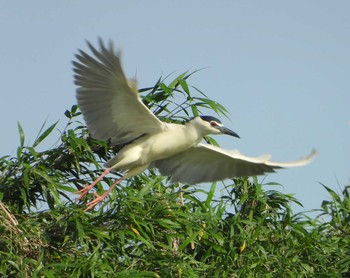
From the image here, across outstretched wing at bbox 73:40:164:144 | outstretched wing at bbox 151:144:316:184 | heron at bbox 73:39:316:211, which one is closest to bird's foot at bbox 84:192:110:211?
heron at bbox 73:39:316:211

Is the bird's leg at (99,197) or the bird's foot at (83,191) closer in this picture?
the bird's leg at (99,197)

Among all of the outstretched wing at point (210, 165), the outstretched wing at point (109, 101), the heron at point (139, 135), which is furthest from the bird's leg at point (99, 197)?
the outstretched wing at point (210, 165)

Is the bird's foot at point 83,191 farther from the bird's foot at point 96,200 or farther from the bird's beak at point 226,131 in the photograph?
the bird's beak at point 226,131

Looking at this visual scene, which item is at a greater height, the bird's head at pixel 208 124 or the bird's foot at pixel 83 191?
the bird's head at pixel 208 124

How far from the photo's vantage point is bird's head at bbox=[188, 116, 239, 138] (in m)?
6.84

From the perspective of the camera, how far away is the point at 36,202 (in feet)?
22.0

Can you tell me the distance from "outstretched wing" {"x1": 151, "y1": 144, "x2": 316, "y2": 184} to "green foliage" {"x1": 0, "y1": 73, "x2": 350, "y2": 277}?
3.6 inches

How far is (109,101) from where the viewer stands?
659cm

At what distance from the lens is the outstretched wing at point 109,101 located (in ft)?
20.8

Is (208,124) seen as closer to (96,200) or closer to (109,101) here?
(109,101)

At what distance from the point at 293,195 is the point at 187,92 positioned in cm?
104

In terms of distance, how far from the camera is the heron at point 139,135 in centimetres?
640

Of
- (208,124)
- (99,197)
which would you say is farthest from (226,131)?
(99,197)

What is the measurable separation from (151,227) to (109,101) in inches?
35.4
